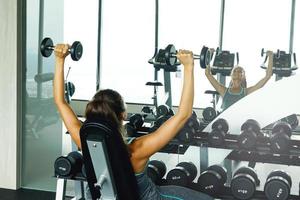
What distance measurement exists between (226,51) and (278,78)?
1.56 feet

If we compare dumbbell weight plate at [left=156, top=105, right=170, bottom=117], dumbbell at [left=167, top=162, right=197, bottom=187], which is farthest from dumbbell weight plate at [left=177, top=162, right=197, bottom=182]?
dumbbell weight plate at [left=156, top=105, right=170, bottom=117]

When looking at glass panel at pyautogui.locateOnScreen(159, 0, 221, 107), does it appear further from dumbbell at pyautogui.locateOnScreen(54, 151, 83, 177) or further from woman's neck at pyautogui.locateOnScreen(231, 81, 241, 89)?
dumbbell at pyautogui.locateOnScreen(54, 151, 83, 177)

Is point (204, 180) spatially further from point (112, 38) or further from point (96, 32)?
point (112, 38)

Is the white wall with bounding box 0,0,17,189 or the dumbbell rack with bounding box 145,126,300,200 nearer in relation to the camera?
the dumbbell rack with bounding box 145,126,300,200

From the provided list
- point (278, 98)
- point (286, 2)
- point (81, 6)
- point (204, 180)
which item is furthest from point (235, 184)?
point (81, 6)

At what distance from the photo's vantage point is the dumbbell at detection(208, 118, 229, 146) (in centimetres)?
325

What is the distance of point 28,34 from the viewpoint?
4152 mm

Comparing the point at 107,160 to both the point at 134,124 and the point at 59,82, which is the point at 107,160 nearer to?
the point at 59,82

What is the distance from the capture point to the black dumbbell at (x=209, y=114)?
3.69 metres

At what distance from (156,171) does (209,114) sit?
26.5 inches

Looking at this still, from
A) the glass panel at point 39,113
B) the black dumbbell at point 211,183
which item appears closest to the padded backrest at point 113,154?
the black dumbbell at point 211,183

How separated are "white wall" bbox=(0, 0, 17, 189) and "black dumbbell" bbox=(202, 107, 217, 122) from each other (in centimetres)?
163

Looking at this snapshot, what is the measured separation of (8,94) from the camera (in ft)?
13.7

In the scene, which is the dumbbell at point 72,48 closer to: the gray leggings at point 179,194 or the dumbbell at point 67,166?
the dumbbell at point 67,166
